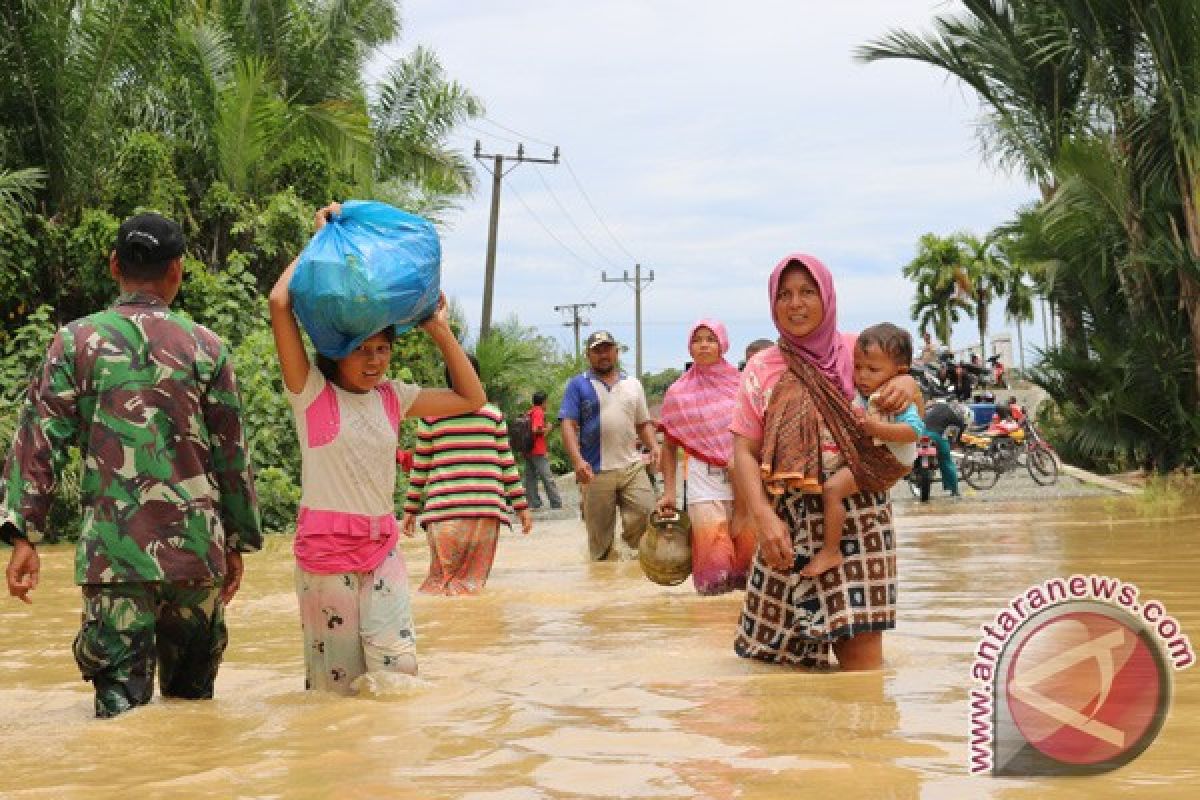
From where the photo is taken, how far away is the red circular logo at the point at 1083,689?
3.76 m

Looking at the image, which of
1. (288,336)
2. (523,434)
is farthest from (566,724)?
(523,434)

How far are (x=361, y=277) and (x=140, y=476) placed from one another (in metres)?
0.90

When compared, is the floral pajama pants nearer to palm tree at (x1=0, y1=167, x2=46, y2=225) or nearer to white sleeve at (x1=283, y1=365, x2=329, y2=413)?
white sleeve at (x1=283, y1=365, x2=329, y2=413)

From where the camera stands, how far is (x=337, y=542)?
4883 mm

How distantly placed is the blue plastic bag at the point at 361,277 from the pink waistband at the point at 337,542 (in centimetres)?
51

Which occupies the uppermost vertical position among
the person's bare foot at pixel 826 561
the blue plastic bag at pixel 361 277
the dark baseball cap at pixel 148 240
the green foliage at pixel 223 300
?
the green foliage at pixel 223 300

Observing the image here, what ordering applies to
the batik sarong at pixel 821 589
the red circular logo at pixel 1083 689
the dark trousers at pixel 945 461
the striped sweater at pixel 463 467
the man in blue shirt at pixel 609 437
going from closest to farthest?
the red circular logo at pixel 1083 689 < the batik sarong at pixel 821 589 < the striped sweater at pixel 463 467 < the man in blue shirt at pixel 609 437 < the dark trousers at pixel 945 461

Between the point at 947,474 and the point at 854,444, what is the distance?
15.5 m

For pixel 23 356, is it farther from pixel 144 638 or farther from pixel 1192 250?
pixel 144 638

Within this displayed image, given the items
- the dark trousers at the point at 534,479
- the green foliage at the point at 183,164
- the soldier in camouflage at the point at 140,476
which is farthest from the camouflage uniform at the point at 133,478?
the dark trousers at the point at 534,479

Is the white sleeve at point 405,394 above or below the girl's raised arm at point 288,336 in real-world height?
below

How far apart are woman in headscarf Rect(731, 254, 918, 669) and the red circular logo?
4.69 feet

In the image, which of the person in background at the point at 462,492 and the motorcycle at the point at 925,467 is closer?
the person in background at the point at 462,492

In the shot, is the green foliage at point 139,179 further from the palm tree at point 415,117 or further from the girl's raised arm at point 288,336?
the girl's raised arm at point 288,336
